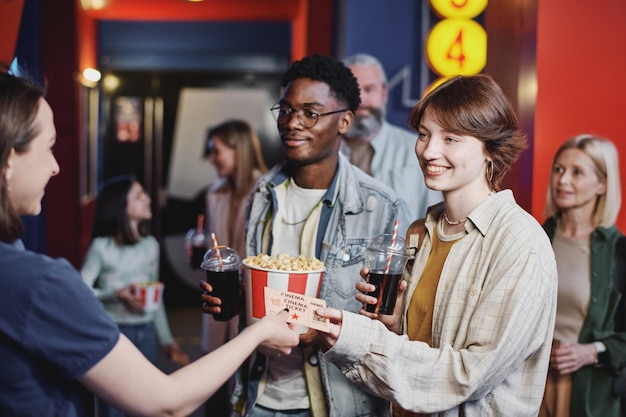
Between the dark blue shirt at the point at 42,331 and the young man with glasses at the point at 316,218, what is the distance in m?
0.79

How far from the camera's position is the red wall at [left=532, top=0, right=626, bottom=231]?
8.50 ft

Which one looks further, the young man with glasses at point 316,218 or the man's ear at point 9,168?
the young man with glasses at point 316,218

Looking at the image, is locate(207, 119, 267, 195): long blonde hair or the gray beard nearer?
the gray beard

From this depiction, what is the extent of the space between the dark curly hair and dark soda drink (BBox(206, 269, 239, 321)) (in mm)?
789

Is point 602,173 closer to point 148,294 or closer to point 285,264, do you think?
point 285,264

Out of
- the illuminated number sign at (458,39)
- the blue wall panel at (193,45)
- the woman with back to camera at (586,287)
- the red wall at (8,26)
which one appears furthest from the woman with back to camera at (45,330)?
the blue wall panel at (193,45)

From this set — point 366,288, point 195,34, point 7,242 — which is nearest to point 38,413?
point 7,242

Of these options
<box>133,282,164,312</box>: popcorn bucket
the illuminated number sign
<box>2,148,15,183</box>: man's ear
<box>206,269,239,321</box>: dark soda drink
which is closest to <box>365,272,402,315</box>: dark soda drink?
<box>206,269,239,321</box>: dark soda drink

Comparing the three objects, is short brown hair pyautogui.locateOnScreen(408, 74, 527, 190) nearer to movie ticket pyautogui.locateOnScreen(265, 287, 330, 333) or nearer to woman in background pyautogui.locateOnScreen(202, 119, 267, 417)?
movie ticket pyautogui.locateOnScreen(265, 287, 330, 333)

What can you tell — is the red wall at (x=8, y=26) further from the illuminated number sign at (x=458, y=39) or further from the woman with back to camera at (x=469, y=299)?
the illuminated number sign at (x=458, y=39)

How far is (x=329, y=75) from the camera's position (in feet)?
7.82

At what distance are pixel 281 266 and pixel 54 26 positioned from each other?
5150 millimetres

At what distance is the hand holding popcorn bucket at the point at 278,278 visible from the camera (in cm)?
188

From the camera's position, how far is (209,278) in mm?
2121
